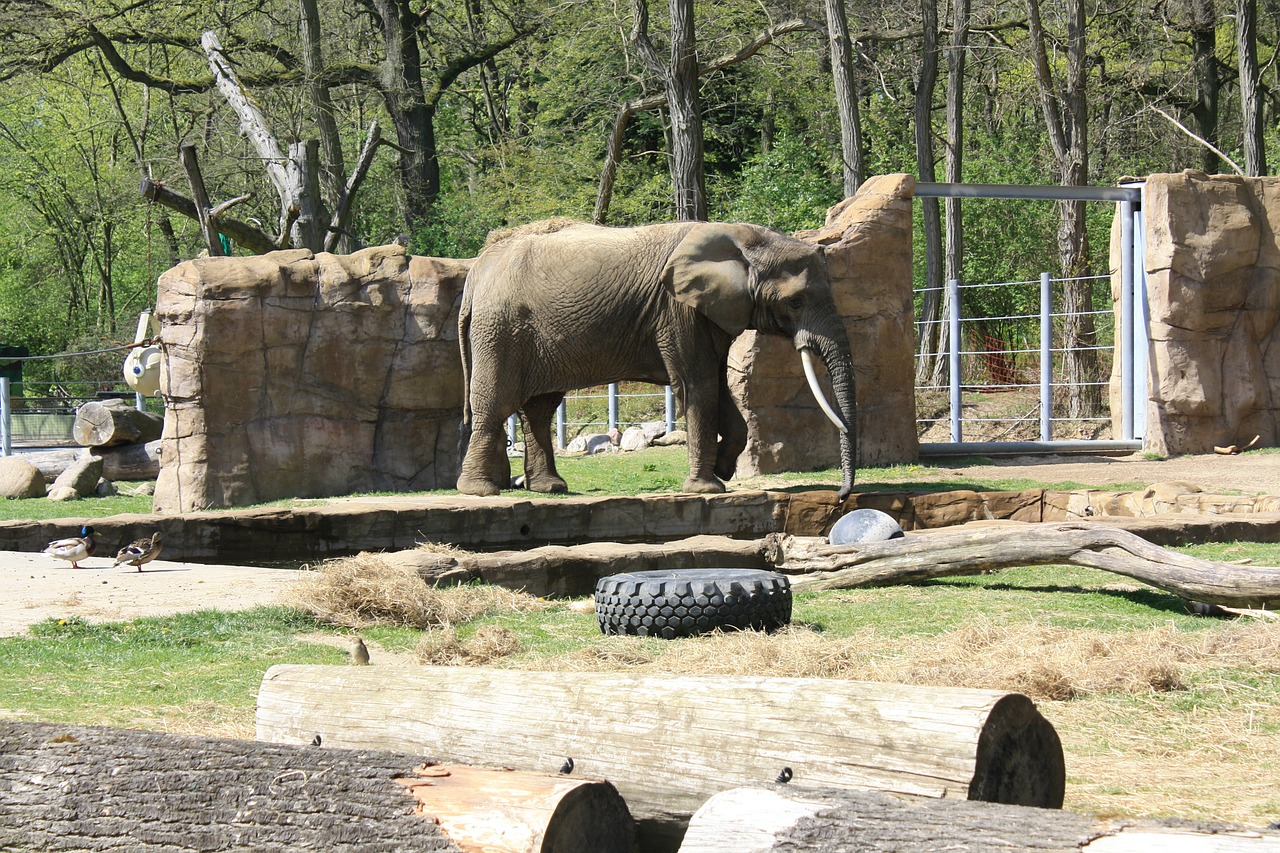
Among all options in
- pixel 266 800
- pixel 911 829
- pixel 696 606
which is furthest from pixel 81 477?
pixel 911 829

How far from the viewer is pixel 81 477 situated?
1803cm

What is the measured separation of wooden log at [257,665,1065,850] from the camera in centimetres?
399

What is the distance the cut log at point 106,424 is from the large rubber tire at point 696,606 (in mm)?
13656

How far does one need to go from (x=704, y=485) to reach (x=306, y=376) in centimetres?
467

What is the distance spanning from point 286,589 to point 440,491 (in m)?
6.84

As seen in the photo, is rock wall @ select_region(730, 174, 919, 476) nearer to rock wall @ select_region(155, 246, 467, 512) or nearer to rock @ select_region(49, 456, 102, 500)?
rock wall @ select_region(155, 246, 467, 512)

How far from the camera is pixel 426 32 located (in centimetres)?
3203

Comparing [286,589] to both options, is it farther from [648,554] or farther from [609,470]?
[609,470]

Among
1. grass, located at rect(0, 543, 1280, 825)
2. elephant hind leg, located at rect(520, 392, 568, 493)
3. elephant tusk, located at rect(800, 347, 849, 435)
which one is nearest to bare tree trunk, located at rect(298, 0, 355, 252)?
elephant hind leg, located at rect(520, 392, 568, 493)

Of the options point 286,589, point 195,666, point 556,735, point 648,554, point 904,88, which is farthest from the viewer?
point 904,88

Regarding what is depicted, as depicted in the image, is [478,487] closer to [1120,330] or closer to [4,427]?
[1120,330]

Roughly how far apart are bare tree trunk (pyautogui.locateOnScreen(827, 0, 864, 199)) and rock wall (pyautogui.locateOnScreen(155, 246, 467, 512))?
9300mm

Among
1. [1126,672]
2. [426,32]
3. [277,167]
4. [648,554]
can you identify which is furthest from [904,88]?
[1126,672]

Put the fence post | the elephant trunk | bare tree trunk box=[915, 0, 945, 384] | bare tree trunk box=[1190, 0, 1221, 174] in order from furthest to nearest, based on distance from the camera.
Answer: bare tree trunk box=[1190, 0, 1221, 174] < bare tree trunk box=[915, 0, 945, 384] < the fence post < the elephant trunk
